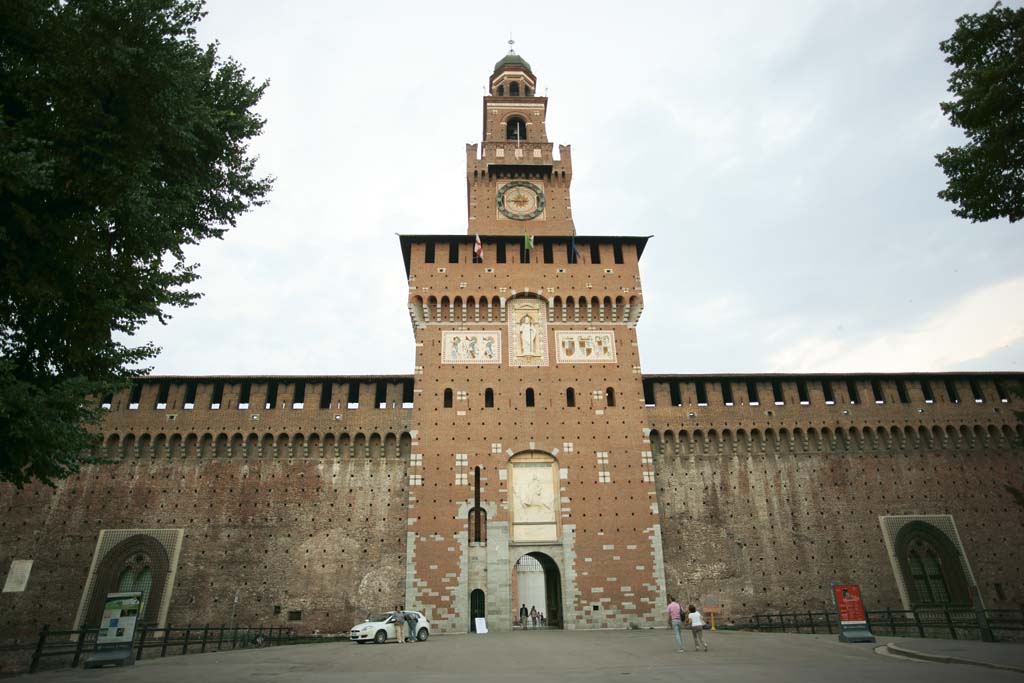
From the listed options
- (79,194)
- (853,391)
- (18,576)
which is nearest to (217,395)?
(18,576)

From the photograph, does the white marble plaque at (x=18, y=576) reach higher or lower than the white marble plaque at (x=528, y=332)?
lower

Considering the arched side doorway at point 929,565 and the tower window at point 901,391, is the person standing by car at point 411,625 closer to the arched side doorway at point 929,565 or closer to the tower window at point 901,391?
the arched side doorway at point 929,565

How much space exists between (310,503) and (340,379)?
5.41m

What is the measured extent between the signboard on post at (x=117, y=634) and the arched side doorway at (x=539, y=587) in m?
13.9

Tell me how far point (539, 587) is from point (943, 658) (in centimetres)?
3374

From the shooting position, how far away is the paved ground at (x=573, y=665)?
9.39 meters

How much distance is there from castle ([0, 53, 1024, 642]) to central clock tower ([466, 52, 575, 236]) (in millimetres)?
1807

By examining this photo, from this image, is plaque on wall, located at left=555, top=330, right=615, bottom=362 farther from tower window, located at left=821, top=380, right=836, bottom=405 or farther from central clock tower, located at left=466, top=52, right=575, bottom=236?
tower window, located at left=821, top=380, right=836, bottom=405

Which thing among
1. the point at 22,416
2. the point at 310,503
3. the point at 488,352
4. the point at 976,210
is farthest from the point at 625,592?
the point at 22,416

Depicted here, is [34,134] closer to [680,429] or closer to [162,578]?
[162,578]

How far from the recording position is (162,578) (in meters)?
24.4

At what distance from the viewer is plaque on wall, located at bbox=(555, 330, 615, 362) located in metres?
27.3

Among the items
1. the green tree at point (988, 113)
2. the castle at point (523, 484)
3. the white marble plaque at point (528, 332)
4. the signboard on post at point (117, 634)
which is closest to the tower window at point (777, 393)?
the castle at point (523, 484)

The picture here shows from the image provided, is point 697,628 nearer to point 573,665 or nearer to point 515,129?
point 573,665
